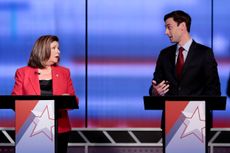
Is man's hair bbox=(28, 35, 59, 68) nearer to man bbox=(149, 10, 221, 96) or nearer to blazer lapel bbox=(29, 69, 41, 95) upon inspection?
blazer lapel bbox=(29, 69, 41, 95)

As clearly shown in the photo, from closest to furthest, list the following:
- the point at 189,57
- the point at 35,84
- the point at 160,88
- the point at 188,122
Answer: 1. the point at 188,122
2. the point at 160,88
3. the point at 35,84
4. the point at 189,57

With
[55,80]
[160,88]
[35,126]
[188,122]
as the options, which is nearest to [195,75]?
[160,88]

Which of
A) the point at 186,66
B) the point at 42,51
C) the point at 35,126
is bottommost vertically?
the point at 35,126

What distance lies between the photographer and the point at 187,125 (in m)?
4.21

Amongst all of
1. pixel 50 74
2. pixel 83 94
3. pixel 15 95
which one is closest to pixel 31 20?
pixel 83 94

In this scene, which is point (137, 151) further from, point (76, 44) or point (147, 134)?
point (76, 44)

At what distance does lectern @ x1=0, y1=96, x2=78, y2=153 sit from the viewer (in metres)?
4.25

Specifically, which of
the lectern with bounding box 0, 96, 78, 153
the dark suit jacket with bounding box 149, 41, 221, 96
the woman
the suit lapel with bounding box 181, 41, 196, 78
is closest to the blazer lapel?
the woman

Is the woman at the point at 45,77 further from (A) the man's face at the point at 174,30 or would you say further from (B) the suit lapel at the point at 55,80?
(A) the man's face at the point at 174,30

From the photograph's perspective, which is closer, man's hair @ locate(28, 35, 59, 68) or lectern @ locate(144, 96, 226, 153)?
lectern @ locate(144, 96, 226, 153)

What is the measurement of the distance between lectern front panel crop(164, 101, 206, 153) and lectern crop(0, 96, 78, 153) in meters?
0.74

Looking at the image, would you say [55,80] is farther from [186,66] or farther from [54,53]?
[186,66]

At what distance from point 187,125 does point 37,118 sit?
3.47 ft

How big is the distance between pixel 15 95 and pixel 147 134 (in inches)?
99.5
